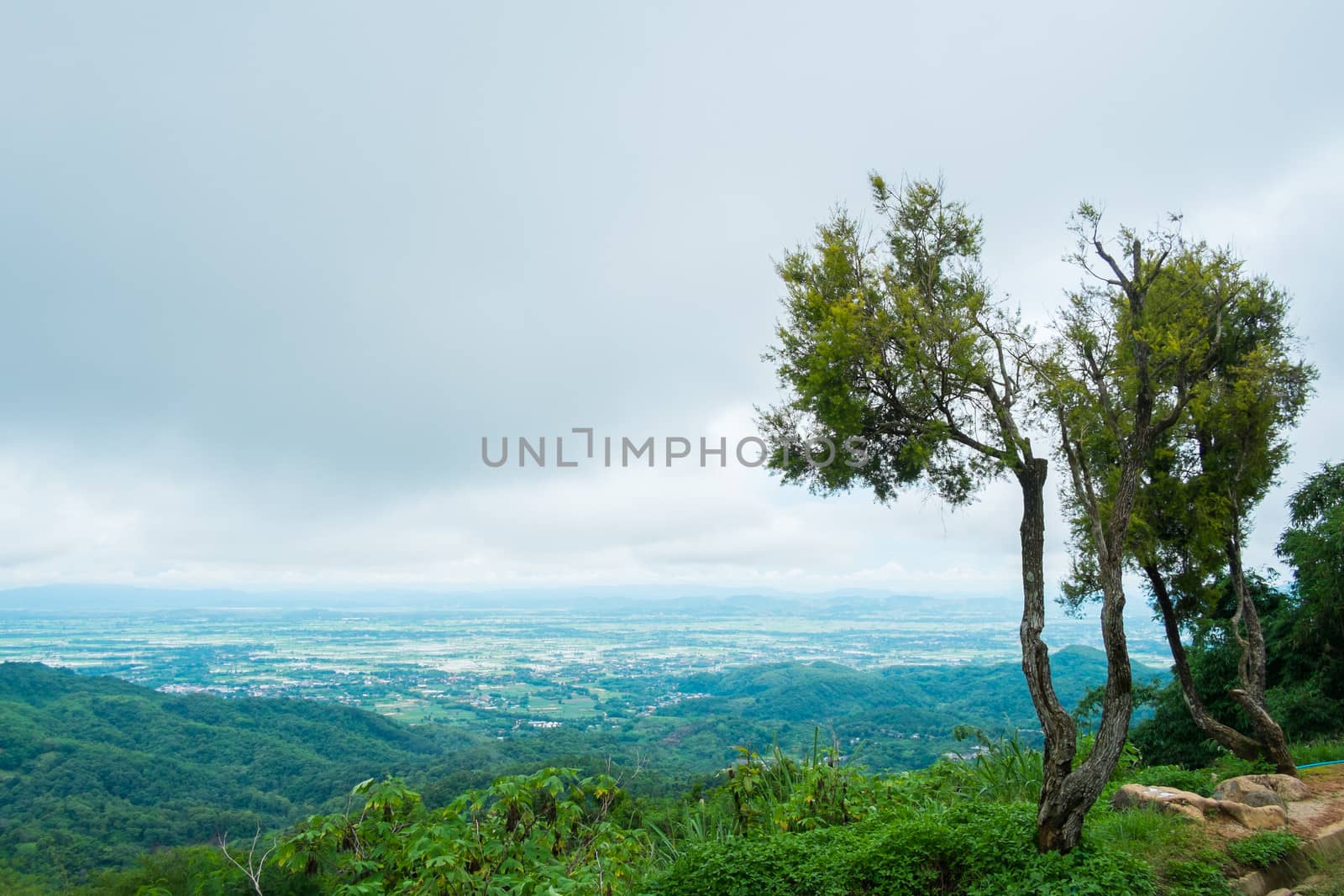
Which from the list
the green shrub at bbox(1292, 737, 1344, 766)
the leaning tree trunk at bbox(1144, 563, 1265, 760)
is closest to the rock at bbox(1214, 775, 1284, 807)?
the leaning tree trunk at bbox(1144, 563, 1265, 760)

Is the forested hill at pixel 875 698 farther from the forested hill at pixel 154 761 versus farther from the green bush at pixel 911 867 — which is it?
the forested hill at pixel 154 761

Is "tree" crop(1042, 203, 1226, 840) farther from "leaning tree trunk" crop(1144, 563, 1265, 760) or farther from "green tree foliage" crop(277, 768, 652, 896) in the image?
"green tree foliage" crop(277, 768, 652, 896)

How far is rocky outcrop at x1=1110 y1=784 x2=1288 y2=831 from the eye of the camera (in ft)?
14.7

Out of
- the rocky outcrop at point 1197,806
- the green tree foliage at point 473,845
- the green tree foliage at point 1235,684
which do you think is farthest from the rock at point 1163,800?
the green tree foliage at point 1235,684

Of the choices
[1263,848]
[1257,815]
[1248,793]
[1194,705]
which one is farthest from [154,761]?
[1263,848]

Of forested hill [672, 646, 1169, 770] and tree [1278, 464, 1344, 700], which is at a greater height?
tree [1278, 464, 1344, 700]

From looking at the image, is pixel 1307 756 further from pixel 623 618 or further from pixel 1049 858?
pixel 623 618

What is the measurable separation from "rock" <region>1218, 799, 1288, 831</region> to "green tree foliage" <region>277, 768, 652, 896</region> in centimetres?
386

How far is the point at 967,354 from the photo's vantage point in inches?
212

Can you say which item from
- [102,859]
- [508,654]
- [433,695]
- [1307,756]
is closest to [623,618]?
[508,654]

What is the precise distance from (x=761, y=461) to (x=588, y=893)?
3952 mm

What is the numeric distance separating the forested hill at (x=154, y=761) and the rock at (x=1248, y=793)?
81.7 ft

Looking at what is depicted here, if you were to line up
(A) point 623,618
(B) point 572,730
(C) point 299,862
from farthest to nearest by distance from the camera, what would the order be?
(A) point 623,618 → (B) point 572,730 → (C) point 299,862

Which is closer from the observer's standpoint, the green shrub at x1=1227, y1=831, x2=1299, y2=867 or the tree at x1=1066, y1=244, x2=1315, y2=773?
the green shrub at x1=1227, y1=831, x2=1299, y2=867
